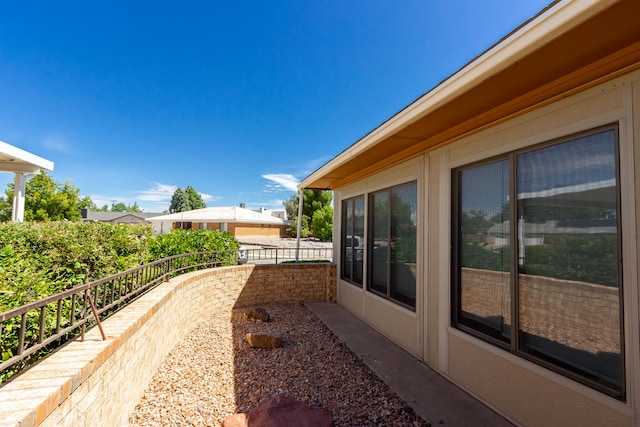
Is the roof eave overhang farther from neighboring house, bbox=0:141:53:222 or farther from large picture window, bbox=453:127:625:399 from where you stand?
neighboring house, bbox=0:141:53:222

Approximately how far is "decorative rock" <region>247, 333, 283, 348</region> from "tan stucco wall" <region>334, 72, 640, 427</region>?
181 cm

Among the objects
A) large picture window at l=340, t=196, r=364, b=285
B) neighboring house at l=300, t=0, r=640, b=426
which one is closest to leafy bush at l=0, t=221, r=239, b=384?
neighboring house at l=300, t=0, r=640, b=426

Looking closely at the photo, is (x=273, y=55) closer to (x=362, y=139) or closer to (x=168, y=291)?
(x=362, y=139)

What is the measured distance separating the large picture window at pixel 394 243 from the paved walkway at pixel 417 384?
2.45ft

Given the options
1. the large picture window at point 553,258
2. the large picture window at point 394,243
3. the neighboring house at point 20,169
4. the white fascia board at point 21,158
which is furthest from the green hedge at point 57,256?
the neighboring house at point 20,169

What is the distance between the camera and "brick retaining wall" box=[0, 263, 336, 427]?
1.43 m

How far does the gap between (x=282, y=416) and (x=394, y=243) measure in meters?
3.03

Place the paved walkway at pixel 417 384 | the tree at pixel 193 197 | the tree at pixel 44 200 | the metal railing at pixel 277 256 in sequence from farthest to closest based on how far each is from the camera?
the tree at pixel 193 197, the tree at pixel 44 200, the metal railing at pixel 277 256, the paved walkway at pixel 417 384

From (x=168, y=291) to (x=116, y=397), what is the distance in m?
1.85

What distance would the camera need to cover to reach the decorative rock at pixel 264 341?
174 inches

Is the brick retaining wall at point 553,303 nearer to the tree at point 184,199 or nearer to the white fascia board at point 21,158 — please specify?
the white fascia board at point 21,158

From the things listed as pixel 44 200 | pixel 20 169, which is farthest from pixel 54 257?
pixel 44 200

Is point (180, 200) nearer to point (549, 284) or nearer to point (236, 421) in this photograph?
point (236, 421)

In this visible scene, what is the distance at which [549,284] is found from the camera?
7.82 ft
